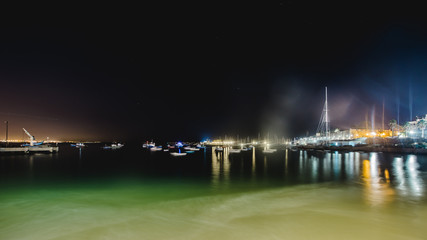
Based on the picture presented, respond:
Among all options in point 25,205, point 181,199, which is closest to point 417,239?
point 181,199

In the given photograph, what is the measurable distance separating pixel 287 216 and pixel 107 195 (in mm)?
12293

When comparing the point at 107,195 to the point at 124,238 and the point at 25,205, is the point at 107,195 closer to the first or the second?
the point at 25,205

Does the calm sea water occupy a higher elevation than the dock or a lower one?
higher

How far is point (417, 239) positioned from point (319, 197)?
22.2 feet

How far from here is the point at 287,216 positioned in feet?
37.6

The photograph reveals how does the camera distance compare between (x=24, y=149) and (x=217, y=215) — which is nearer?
(x=217, y=215)

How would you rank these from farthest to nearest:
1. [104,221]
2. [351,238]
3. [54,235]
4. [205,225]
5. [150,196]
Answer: [150,196] → [104,221] → [205,225] → [54,235] → [351,238]

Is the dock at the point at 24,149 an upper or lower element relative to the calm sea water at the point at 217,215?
lower

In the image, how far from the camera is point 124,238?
9148 millimetres

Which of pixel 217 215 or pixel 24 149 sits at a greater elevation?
pixel 217 215

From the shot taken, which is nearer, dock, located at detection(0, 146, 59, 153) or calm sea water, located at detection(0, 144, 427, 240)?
calm sea water, located at detection(0, 144, 427, 240)

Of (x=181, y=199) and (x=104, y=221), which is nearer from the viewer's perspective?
(x=104, y=221)

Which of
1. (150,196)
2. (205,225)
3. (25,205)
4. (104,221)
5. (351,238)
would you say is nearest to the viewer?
(351,238)

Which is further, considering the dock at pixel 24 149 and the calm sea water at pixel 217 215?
the dock at pixel 24 149
